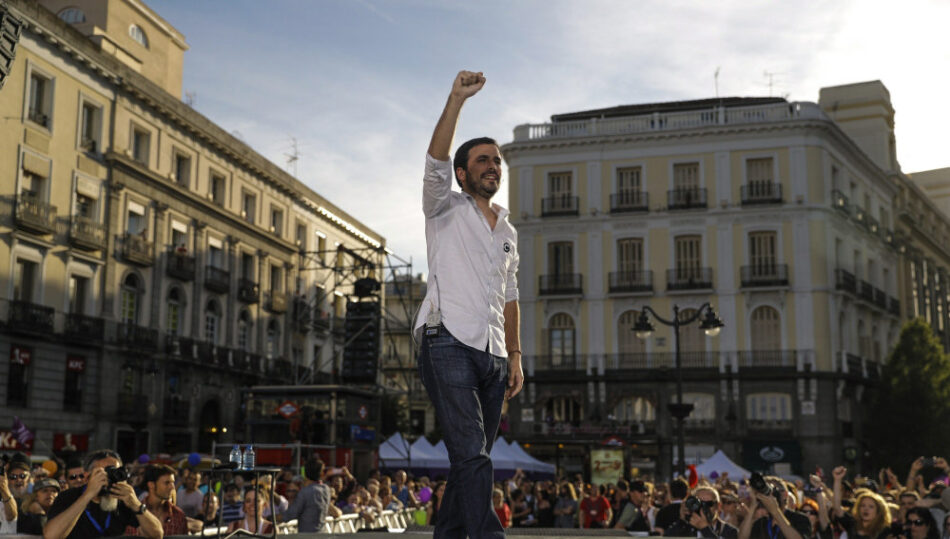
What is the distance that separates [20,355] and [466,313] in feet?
99.0

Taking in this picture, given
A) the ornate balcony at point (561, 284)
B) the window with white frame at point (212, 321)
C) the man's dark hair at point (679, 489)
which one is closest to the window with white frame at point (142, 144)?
the window with white frame at point (212, 321)

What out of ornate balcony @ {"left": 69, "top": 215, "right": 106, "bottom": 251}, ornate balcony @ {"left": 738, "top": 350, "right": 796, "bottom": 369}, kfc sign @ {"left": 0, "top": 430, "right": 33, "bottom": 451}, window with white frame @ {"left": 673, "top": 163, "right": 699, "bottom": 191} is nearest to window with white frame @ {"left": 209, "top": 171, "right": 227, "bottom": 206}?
ornate balcony @ {"left": 69, "top": 215, "right": 106, "bottom": 251}

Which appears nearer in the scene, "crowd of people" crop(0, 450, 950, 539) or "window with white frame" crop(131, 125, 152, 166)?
"crowd of people" crop(0, 450, 950, 539)

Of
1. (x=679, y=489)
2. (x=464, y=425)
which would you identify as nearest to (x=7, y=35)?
(x=464, y=425)

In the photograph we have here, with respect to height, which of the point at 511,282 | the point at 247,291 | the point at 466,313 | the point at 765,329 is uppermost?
the point at 247,291

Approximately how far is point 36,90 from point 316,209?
22.7 meters

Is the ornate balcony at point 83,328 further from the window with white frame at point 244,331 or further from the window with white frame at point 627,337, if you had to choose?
the window with white frame at point 627,337

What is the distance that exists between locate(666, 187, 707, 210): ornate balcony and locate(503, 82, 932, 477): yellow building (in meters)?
0.07

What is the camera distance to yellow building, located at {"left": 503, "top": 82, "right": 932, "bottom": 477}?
146 ft

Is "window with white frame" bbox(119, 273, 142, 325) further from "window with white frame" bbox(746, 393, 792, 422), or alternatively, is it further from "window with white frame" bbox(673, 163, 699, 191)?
"window with white frame" bbox(746, 393, 792, 422)

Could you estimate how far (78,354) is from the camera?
3409cm

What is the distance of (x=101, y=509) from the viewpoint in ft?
22.9

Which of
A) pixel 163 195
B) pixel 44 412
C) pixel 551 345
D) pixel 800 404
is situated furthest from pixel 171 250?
pixel 800 404

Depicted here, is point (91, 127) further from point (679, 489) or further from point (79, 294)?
point (679, 489)
